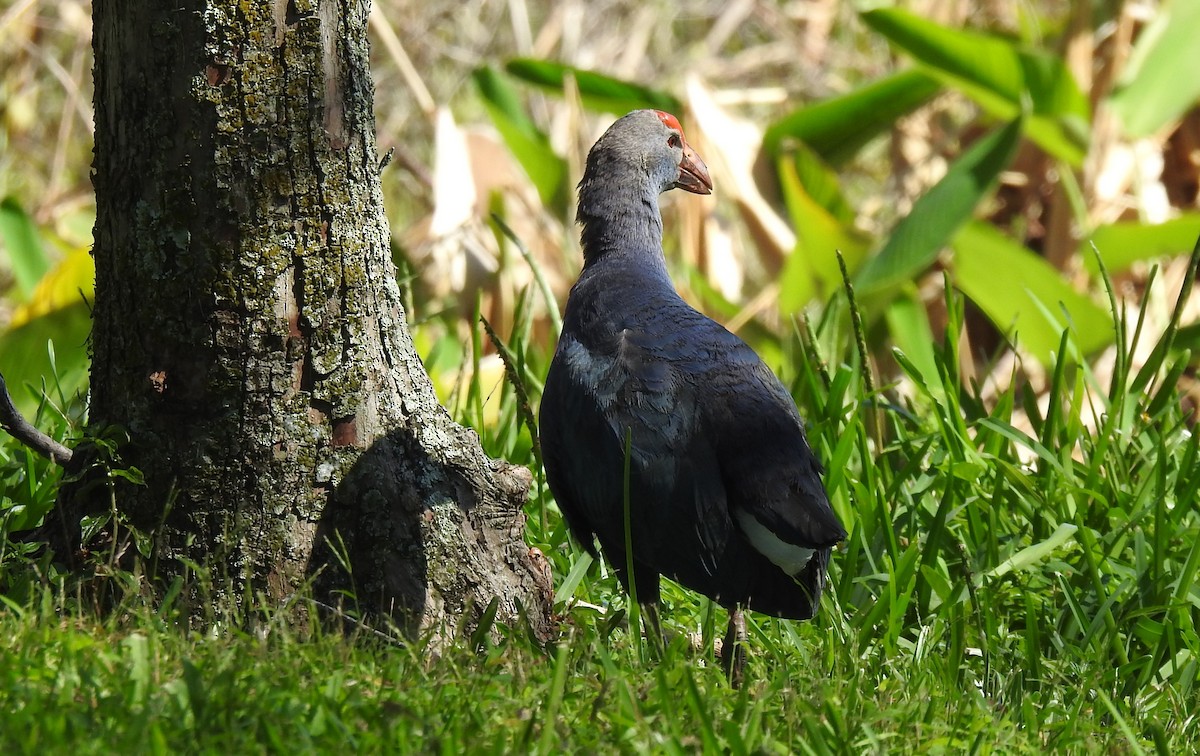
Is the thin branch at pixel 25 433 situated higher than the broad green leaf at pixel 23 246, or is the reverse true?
the broad green leaf at pixel 23 246

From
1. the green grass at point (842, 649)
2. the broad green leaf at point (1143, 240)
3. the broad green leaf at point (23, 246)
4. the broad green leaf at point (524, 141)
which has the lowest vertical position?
the green grass at point (842, 649)

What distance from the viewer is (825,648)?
2.35 meters

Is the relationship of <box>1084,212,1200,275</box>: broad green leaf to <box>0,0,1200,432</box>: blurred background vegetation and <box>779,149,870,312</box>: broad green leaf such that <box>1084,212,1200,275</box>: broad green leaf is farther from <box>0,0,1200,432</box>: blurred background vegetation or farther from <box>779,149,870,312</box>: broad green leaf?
<box>779,149,870,312</box>: broad green leaf

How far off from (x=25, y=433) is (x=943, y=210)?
3137mm

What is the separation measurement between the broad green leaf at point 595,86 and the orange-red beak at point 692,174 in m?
2.04

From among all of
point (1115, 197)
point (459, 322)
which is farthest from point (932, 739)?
point (1115, 197)

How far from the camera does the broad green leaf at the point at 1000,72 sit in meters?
4.57

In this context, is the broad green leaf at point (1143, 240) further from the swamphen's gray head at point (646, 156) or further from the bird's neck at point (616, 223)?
the bird's neck at point (616, 223)

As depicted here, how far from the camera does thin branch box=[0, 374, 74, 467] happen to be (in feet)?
7.20

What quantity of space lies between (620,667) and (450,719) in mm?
426

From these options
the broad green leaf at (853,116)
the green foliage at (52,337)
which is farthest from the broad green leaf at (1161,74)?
the green foliage at (52,337)

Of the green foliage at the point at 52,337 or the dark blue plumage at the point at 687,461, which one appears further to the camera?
the green foliage at the point at 52,337

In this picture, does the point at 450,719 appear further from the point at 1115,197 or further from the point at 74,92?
the point at 1115,197

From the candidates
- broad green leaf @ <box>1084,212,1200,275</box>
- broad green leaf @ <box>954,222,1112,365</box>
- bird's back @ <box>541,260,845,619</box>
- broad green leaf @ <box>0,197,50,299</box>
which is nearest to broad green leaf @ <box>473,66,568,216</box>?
broad green leaf @ <box>954,222,1112,365</box>
